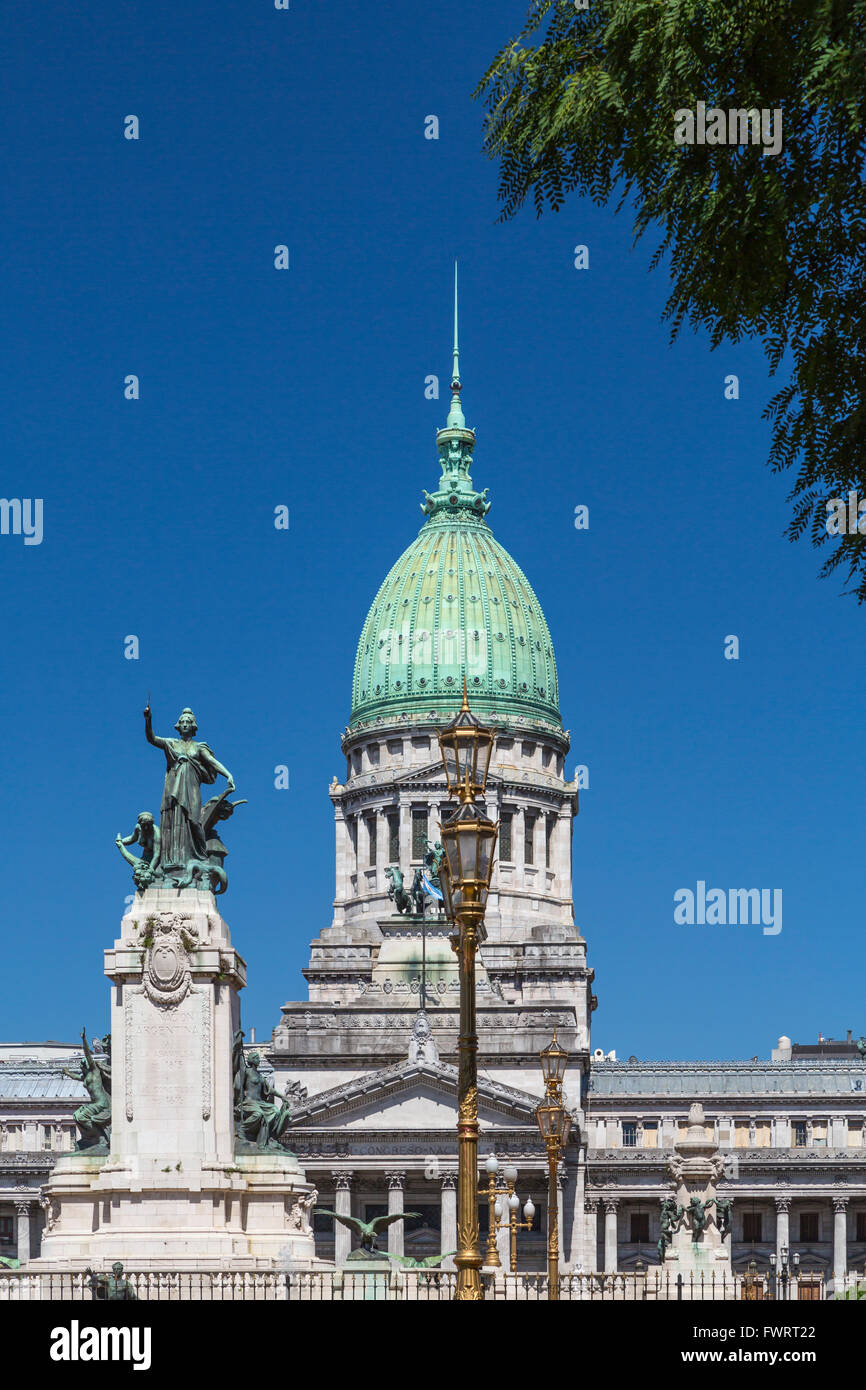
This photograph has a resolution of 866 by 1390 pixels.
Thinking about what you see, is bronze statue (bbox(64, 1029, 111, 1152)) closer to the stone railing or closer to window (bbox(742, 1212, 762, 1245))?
the stone railing

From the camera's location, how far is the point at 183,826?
4800cm

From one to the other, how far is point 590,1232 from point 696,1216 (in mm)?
58124

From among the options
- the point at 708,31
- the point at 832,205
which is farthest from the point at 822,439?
the point at 708,31

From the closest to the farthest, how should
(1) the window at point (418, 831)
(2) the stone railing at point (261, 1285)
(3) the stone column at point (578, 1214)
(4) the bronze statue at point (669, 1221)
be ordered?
(2) the stone railing at point (261, 1285) → (4) the bronze statue at point (669, 1221) → (3) the stone column at point (578, 1214) → (1) the window at point (418, 831)

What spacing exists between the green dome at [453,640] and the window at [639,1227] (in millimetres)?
32154

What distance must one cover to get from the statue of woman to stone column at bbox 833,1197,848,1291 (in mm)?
81998

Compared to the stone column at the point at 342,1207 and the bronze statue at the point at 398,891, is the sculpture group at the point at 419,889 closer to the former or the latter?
the bronze statue at the point at 398,891

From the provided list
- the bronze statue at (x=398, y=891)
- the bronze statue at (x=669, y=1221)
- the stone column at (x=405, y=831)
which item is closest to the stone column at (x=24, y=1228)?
the bronze statue at (x=398, y=891)

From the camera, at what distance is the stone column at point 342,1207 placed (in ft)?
358

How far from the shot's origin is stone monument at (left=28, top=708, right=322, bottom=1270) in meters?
45.4

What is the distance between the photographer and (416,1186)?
113m

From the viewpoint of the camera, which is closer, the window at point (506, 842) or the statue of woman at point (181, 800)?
the statue of woman at point (181, 800)
